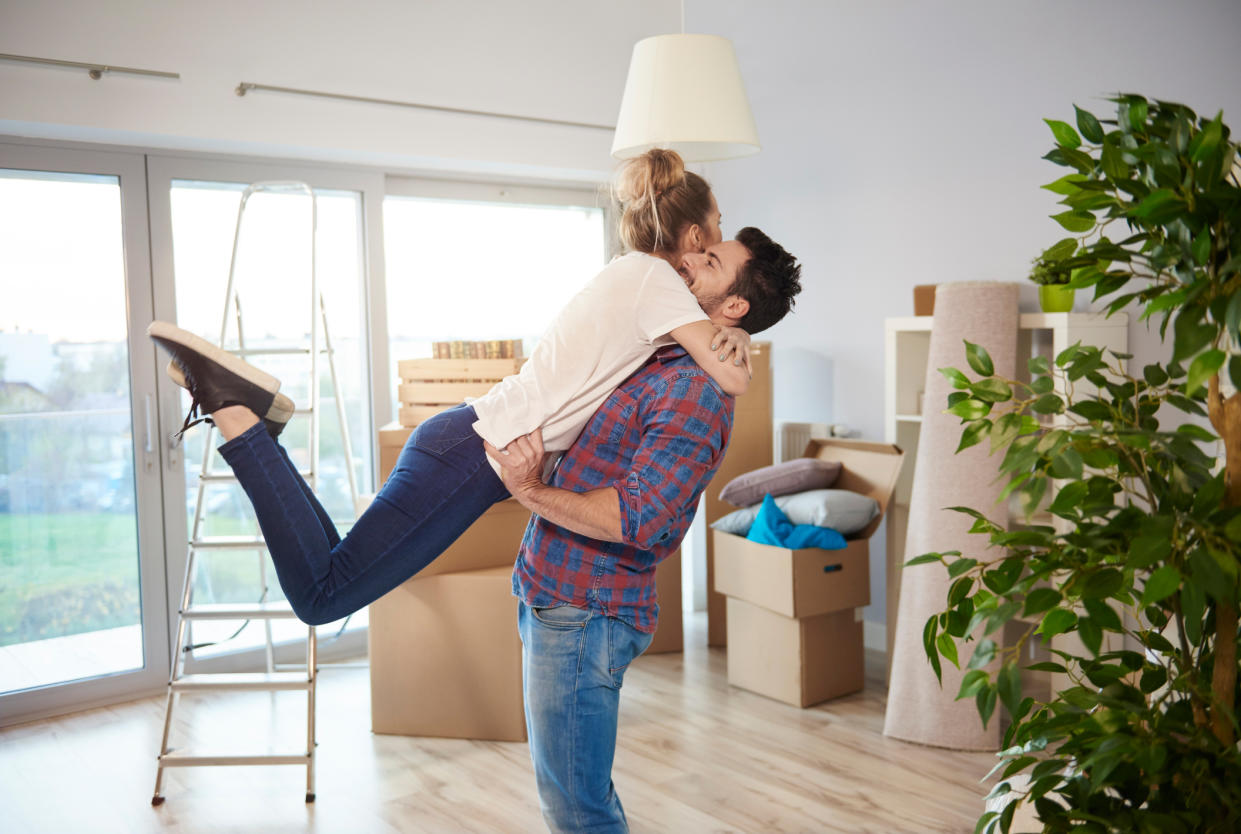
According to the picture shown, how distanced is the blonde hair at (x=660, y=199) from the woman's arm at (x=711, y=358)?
0.72ft

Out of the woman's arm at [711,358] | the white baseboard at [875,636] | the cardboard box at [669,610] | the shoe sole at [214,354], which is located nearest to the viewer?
the woman's arm at [711,358]

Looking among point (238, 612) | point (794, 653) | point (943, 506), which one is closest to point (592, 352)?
point (943, 506)

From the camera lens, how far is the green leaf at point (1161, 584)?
76cm

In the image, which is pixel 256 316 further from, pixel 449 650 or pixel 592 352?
pixel 592 352

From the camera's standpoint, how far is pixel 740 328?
5.76ft

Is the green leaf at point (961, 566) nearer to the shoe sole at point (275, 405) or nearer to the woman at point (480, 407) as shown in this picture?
the woman at point (480, 407)

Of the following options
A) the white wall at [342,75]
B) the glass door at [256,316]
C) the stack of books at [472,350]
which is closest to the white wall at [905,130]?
the white wall at [342,75]

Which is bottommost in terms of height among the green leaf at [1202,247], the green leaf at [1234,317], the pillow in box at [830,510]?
the pillow in box at [830,510]

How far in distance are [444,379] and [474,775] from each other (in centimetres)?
129

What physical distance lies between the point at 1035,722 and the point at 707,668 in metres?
3.01

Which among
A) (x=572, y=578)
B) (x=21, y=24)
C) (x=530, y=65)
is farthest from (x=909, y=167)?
(x=21, y=24)

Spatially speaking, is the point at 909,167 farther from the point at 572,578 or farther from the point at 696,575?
the point at 572,578

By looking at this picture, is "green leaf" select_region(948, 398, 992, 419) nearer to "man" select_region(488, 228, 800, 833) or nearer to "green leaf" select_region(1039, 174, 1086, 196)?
"green leaf" select_region(1039, 174, 1086, 196)

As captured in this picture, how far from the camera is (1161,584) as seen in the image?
0.77m
